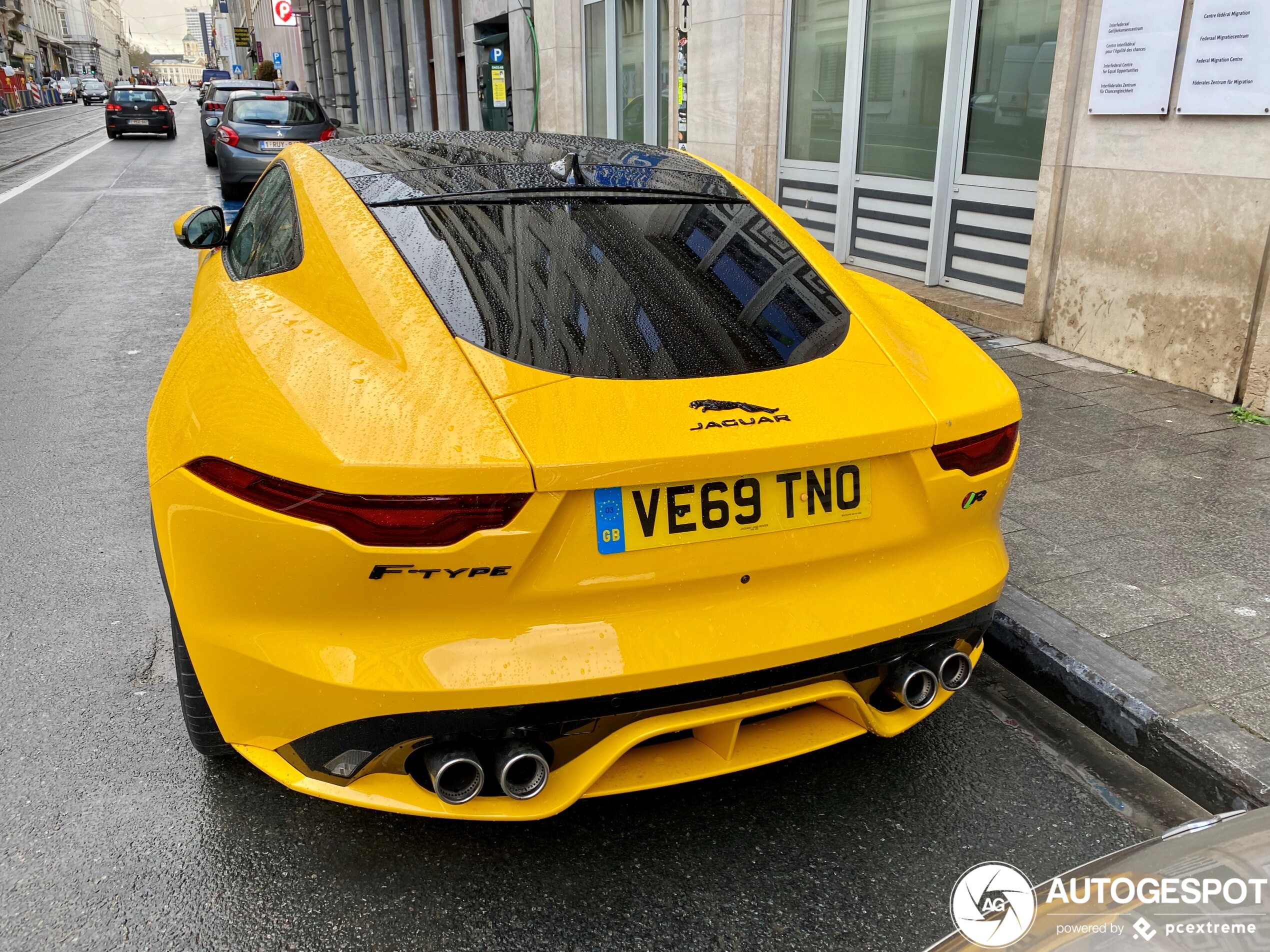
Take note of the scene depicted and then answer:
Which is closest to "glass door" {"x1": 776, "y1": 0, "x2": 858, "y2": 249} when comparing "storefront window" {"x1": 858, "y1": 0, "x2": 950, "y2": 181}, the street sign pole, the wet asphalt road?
"storefront window" {"x1": 858, "y1": 0, "x2": 950, "y2": 181}

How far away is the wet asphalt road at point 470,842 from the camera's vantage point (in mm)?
2250

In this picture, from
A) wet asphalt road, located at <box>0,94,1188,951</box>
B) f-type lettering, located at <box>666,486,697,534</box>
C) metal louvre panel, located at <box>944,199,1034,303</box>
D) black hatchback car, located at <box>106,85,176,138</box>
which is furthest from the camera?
black hatchback car, located at <box>106,85,176,138</box>

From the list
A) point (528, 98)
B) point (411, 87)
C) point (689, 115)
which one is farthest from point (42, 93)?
point (689, 115)

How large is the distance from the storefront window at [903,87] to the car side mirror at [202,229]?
586 cm

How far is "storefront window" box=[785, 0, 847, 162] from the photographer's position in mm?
9383

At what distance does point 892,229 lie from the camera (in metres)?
8.71

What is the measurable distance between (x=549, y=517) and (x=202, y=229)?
2.59 metres

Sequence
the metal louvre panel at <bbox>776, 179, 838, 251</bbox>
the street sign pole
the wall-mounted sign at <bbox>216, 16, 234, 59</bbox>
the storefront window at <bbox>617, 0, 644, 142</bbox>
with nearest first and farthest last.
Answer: the metal louvre panel at <bbox>776, 179, 838, 251</bbox>
the street sign pole
the storefront window at <bbox>617, 0, 644, 142</bbox>
the wall-mounted sign at <bbox>216, 16, 234, 59</bbox>

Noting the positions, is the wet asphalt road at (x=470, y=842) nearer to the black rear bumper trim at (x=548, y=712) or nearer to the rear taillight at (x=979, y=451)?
the black rear bumper trim at (x=548, y=712)

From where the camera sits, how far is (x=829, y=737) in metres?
2.35

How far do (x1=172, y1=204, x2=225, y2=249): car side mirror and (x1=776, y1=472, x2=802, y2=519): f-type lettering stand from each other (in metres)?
2.63

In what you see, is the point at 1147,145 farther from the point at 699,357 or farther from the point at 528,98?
the point at 528,98

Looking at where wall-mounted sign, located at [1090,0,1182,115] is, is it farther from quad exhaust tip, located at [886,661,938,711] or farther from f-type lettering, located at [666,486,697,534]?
f-type lettering, located at [666,486,697,534]

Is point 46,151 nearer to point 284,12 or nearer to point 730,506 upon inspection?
point 284,12
